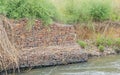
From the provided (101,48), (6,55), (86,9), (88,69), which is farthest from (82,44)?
(6,55)

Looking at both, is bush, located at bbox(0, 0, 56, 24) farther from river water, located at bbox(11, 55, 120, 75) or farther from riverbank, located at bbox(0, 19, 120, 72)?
river water, located at bbox(11, 55, 120, 75)

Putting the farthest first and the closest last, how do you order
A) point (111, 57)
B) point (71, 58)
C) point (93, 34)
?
point (93, 34)
point (111, 57)
point (71, 58)

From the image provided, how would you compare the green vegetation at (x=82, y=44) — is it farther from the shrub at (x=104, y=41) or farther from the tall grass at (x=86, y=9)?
the tall grass at (x=86, y=9)

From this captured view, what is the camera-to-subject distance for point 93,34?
1513 centimetres

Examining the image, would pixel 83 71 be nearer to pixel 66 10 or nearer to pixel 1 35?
pixel 1 35

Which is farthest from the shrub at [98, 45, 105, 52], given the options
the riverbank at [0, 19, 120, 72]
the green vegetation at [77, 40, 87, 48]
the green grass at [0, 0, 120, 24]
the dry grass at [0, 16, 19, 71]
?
the dry grass at [0, 16, 19, 71]

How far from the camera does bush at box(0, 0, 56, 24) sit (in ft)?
42.5

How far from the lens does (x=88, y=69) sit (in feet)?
39.8

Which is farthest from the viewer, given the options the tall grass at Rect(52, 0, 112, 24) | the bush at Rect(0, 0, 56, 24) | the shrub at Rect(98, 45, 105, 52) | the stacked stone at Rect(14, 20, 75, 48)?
the tall grass at Rect(52, 0, 112, 24)

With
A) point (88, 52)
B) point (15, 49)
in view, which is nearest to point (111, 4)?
point (88, 52)

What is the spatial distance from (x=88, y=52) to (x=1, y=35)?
3.49 m

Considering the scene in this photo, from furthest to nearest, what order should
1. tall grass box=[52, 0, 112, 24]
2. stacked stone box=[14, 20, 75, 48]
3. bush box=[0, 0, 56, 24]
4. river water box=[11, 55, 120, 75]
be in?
tall grass box=[52, 0, 112, 24] → bush box=[0, 0, 56, 24] → stacked stone box=[14, 20, 75, 48] → river water box=[11, 55, 120, 75]

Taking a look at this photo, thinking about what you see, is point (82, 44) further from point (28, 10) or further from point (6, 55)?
point (6, 55)

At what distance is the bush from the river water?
5.88 feet
